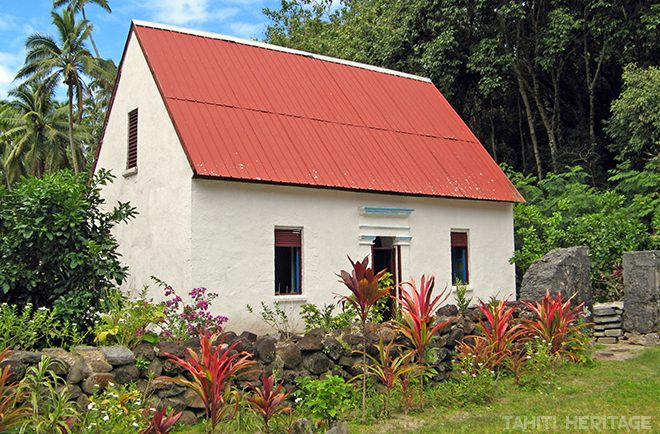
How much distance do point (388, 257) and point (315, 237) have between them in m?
2.68

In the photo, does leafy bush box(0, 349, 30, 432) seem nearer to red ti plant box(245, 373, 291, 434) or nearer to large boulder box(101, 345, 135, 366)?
large boulder box(101, 345, 135, 366)

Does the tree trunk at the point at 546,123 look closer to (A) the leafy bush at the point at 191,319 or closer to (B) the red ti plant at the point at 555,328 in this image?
(B) the red ti plant at the point at 555,328

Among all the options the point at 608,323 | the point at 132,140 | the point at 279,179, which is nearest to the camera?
the point at 279,179

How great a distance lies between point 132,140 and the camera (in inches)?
637

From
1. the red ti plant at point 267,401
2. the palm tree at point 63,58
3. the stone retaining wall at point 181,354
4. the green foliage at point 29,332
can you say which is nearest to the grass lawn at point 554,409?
the stone retaining wall at point 181,354

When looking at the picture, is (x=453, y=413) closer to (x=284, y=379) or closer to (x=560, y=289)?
(x=284, y=379)

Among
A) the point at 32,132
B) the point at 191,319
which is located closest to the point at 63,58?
the point at 32,132

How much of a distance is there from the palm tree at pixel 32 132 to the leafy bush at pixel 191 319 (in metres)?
29.0

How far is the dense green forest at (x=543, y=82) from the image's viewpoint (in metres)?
19.5

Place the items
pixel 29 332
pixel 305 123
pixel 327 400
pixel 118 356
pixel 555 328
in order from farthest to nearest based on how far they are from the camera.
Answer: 1. pixel 305 123
2. pixel 555 328
3. pixel 29 332
4. pixel 118 356
5. pixel 327 400

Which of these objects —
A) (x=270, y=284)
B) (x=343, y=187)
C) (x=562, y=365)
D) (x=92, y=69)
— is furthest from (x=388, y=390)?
(x=92, y=69)

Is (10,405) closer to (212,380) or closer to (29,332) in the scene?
(29,332)

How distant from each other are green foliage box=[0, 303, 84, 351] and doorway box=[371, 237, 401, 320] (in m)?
8.28

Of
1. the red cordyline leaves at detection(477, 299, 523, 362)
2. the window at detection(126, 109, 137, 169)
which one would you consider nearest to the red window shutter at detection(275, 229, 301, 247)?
the window at detection(126, 109, 137, 169)
